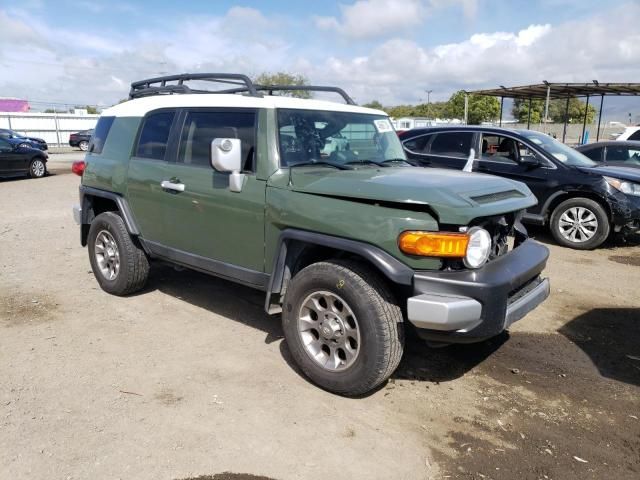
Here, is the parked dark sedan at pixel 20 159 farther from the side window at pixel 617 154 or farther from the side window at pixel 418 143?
the side window at pixel 617 154

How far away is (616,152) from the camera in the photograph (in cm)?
992

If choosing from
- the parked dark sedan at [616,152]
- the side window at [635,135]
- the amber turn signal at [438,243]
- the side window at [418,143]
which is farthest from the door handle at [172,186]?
the side window at [635,135]

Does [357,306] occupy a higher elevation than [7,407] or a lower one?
higher

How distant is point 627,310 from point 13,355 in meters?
5.53

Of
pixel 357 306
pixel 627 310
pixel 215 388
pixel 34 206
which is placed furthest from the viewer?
pixel 34 206

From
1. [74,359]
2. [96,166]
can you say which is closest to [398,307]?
[74,359]

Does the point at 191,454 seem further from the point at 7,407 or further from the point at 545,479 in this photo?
the point at 545,479

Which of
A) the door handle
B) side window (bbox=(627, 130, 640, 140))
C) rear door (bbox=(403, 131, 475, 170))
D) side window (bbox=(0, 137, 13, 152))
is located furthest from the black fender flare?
side window (bbox=(0, 137, 13, 152))

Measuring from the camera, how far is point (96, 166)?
212 inches

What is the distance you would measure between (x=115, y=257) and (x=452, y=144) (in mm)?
5543

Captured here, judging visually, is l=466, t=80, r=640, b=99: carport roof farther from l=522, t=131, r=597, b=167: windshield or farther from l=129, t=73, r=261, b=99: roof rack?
l=129, t=73, r=261, b=99: roof rack

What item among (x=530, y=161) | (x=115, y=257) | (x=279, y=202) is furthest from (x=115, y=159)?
(x=530, y=161)

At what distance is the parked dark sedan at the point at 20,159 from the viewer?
50.7 ft

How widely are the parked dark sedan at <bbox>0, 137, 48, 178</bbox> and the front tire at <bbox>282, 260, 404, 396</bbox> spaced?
15.0 meters
